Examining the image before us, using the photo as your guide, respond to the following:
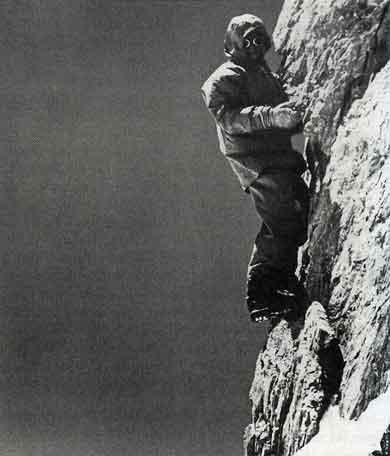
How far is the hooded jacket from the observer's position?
16.1 feet

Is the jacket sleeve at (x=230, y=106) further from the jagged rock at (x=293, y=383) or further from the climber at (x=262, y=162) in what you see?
the jagged rock at (x=293, y=383)

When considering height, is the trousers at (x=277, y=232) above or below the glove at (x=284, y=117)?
below

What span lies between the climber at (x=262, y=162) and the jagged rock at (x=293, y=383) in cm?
21

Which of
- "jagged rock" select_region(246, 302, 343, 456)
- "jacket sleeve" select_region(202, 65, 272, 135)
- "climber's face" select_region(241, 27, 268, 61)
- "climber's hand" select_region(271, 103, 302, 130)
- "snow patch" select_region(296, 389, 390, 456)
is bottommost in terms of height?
"snow patch" select_region(296, 389, 390, 456)

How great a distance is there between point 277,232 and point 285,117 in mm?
743

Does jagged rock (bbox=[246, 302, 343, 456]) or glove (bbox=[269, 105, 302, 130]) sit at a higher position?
Result: glove (bbox=[269, 105, 302, 130])

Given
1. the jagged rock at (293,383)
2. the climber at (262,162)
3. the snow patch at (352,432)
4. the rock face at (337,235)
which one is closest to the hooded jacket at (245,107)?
the climber at (262,162)

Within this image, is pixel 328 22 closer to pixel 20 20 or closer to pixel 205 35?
pixel 205 35

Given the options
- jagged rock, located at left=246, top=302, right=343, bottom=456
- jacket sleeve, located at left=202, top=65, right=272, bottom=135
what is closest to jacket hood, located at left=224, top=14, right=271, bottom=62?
jacket sleeve, located at left=202, top=65, right=272, bottom=135

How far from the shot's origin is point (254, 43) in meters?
4.99

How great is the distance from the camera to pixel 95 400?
5.11 metres

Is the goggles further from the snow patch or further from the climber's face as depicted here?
the snow patch

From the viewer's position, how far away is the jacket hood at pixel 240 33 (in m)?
4.97

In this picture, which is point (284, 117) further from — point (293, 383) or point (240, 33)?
point (293, 383)
